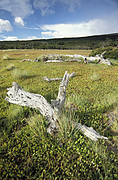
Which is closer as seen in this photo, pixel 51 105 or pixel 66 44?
pixel 51 105

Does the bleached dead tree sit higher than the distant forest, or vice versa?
the distant forest

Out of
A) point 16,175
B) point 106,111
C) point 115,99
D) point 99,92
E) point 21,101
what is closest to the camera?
point 16,175

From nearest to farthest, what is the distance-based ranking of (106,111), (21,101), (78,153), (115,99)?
(78,153) < (21,101) < (106,111) < (115,99)

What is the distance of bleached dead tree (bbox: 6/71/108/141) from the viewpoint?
3011mm

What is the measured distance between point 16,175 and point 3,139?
1153 mm

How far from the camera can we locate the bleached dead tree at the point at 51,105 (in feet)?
9.88

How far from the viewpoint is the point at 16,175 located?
2236 mm

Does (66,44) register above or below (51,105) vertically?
above

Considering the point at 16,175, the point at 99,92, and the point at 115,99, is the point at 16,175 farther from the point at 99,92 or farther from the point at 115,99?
the point at 99,92

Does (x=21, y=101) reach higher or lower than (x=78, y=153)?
higher

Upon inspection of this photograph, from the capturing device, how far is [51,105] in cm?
343

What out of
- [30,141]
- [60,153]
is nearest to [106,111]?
[60,153]

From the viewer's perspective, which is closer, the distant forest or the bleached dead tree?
the bleached dead tree

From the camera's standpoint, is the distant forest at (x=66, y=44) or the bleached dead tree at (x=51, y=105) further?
the distant forest at (x=66, y=44)
